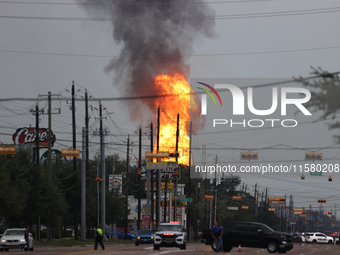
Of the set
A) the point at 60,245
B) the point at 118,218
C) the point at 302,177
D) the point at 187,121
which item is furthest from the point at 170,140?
the point at 60,245

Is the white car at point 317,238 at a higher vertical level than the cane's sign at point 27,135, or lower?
lower

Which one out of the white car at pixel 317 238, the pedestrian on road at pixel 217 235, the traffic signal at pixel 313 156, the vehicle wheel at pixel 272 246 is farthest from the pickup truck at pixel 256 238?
the white car at pixel 317 238

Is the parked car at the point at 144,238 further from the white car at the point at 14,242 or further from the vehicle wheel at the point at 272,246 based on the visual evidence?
the vehicle wheel at the point at 272,246

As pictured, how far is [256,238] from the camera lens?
38.5 metres

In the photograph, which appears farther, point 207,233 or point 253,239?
point 207,233

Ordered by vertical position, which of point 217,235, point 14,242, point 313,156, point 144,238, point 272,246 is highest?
point 313,156

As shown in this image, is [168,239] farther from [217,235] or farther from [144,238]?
[144,238]

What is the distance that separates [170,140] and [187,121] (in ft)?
13.6

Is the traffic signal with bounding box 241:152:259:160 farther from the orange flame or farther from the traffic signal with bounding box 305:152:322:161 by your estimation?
the orange flame

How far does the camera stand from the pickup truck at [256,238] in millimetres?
37719

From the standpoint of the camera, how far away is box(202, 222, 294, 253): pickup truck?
3772cm

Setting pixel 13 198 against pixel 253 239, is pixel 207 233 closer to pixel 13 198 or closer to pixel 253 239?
pixel 253 239

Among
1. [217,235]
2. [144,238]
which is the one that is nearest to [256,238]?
[217,235]

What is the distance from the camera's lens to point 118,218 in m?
77.6
